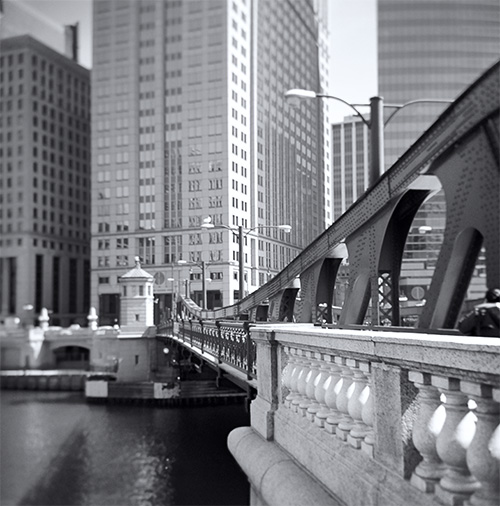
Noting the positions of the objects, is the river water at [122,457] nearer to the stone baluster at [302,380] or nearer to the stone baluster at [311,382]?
the stone baluster at [302,380]

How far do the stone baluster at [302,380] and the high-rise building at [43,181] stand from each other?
4.57 metres

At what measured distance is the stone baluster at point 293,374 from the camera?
3.90m

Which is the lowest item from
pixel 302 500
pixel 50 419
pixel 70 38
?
pixel 50 419

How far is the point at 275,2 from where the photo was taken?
373 inches

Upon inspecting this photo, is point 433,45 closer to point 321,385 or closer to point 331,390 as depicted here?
point 321,385

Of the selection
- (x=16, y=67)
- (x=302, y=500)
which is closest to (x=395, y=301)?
(x=302, y=500)

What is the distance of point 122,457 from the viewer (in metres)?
19.6

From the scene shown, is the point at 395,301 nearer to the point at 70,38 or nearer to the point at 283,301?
the point at 283,301

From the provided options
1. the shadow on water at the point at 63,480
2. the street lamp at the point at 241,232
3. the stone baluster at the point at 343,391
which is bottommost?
the shadow on water at the point at 63,480

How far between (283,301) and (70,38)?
572cm

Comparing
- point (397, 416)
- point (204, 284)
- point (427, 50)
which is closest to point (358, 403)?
point (397, 416)

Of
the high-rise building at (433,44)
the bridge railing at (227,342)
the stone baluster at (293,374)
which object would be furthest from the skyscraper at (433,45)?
the stone baluster at (293,374)

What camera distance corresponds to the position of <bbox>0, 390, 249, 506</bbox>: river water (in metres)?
16.2

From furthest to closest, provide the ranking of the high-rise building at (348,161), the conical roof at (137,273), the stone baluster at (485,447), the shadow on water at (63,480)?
the shadow on water at (63,480) < the conical roof at (137,273) < the high-rise building at (348,161) < the stone baluster at (485,447)
